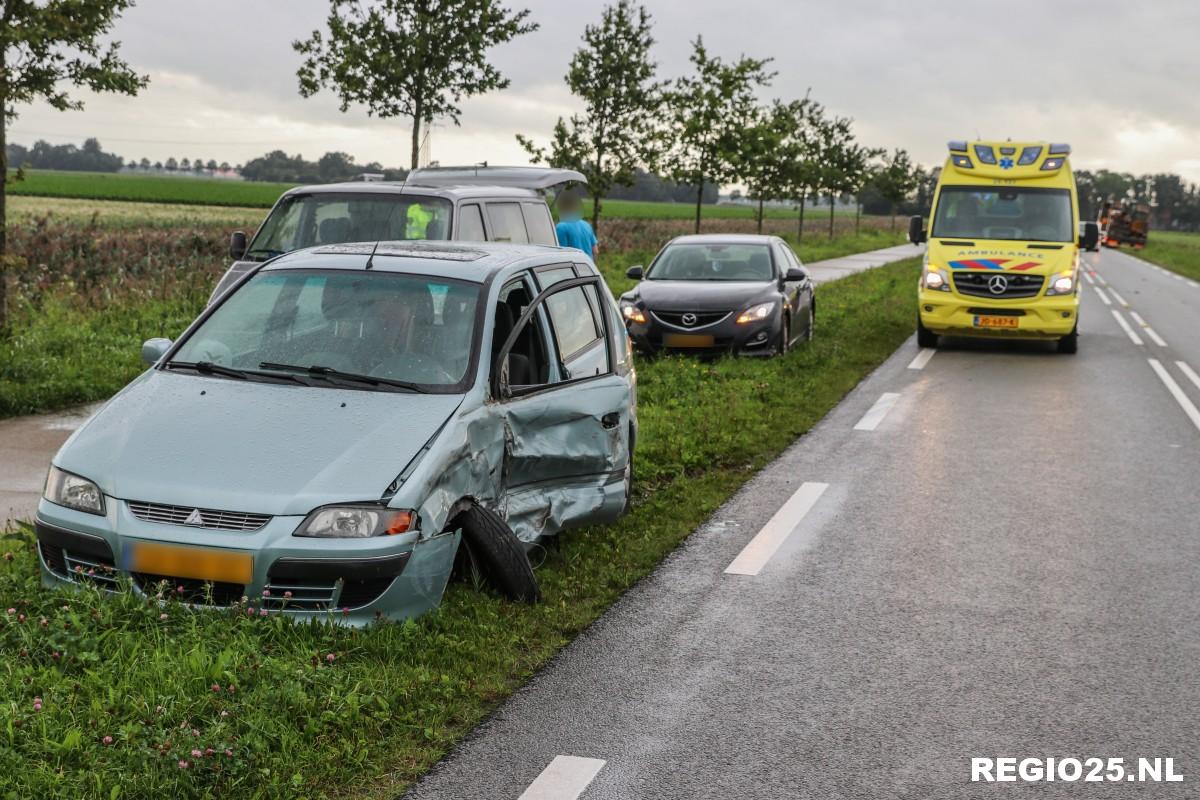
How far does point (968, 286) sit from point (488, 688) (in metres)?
13.1

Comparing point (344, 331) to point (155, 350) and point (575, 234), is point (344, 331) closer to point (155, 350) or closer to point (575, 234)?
point (155, 350)

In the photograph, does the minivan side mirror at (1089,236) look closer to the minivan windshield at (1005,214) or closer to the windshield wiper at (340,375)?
the minivan windshield at (1005,214)

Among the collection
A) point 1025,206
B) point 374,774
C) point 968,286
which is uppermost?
point 1025,206

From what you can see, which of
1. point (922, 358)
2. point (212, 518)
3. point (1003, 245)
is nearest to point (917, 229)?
point (1003, 245)

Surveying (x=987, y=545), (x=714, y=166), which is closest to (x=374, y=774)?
(x=987, y=545)

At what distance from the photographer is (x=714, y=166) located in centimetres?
3091

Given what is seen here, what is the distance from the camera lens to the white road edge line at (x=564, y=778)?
12.4ft

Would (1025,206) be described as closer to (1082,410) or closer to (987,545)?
(1082,410)

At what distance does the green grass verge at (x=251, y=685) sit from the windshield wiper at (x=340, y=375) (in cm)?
92

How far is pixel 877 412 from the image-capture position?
38.5ft

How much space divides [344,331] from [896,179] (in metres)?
63.4

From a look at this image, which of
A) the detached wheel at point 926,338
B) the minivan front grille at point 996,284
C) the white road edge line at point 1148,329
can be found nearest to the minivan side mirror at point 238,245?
the minivan front grille at point 996,284

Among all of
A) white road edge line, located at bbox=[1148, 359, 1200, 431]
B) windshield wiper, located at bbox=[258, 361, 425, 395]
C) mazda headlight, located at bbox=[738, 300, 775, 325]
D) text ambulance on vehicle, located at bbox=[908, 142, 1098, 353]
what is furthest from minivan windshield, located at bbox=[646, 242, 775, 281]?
windshield wiper, located at bbox=[258, 361, 425, 395]

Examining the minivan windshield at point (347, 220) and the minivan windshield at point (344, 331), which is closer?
the minivan windshield at point (344, 331)
